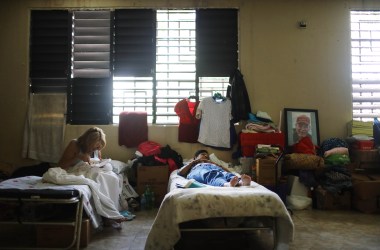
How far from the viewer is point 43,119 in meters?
5.26

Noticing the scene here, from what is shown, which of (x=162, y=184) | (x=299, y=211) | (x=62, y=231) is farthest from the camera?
(x=162, y=184)

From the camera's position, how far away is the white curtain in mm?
5195

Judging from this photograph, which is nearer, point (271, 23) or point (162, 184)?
point (162, 184)

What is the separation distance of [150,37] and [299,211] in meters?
3.71

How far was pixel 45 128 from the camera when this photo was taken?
17.2ft

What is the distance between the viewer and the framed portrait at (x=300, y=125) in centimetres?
519

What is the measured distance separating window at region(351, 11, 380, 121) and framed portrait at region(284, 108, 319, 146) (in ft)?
2.66

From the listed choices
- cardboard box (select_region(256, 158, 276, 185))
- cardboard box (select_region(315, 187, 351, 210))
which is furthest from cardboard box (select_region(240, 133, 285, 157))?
cardboard box (select_region(315, 187, 351, 210))

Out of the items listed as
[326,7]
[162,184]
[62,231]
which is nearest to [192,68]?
[162,184]

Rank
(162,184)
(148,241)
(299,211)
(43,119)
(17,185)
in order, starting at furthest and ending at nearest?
1. (43,119)
2. (162,184)
3. (299,211)
4. (17,185)
5. (148,241)

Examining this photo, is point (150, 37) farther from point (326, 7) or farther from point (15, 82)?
point (326, 7)

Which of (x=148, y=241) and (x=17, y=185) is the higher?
(x=17, y=185)

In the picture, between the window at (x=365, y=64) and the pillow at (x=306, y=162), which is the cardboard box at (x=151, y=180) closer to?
the pillow at (x=306, y=162)

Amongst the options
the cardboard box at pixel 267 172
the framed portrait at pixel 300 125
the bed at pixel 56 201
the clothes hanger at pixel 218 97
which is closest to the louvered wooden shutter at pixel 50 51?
the bed at pixel 56 201
